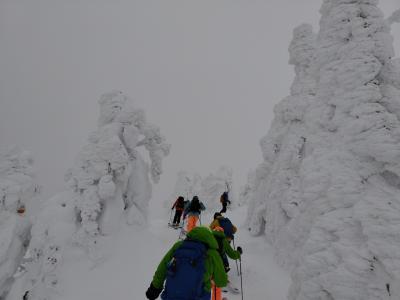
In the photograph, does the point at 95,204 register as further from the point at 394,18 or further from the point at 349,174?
the point at 394,18

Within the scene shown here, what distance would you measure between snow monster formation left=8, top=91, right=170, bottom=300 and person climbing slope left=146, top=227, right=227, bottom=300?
39.3 ft

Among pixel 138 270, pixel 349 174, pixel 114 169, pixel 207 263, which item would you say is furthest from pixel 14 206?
pixel 349 174

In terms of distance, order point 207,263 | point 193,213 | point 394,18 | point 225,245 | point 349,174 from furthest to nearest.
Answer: point 193,213, point 394,18, point 225,245, point 349,174, point 207,263

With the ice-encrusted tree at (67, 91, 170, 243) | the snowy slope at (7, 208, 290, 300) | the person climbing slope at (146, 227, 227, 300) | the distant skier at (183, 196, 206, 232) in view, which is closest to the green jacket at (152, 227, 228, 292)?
the person climbing slope at (146, 227, 227, 300)

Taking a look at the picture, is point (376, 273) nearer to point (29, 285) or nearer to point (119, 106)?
point (29, 285)

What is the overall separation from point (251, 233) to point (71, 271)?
10723 mm

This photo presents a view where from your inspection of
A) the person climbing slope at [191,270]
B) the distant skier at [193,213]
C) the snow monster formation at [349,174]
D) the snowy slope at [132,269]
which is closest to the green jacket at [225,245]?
the snow monster formation at [349,174]

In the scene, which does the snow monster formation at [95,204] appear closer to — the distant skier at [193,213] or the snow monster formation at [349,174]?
the distant skier at [193,213]

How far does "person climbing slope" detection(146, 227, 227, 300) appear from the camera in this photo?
19.0 ft

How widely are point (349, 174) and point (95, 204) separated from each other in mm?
14928

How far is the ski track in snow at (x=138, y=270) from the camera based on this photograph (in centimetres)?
1088

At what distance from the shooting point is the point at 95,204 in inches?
691

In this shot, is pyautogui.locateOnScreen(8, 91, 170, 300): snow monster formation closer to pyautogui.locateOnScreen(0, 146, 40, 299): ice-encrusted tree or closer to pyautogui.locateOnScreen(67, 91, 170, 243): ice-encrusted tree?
pyautogui.locateOnScreen(67, 91, 170, 243): ice-encrusted tree

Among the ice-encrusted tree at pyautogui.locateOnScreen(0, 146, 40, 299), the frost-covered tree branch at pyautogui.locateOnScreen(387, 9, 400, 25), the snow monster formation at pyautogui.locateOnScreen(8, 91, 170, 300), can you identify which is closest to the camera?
the frost-covered tree branch at pyautogui.locateOnScreen(387, 9, 400, 25)
